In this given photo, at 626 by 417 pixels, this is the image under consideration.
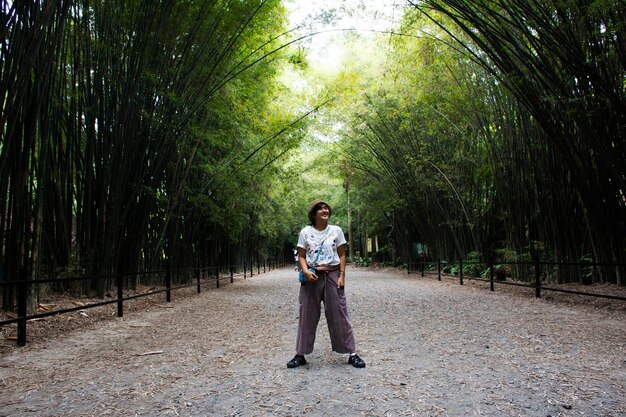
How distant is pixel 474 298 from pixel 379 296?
1320mm

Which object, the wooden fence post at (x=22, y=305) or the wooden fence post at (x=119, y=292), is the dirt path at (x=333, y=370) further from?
the wooden fence post at (x=119, y=292)

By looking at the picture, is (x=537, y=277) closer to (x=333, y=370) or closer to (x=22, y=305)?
(x=333, y=370)

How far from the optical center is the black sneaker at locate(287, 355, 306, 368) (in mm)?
2428

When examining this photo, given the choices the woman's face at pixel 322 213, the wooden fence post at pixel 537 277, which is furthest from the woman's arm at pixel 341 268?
the wooden fence post at pixel 537 277

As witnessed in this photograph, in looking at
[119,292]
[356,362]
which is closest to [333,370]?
[356,362]

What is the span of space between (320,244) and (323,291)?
0.27 meters

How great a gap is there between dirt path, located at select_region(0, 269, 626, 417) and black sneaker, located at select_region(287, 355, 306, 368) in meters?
0.05

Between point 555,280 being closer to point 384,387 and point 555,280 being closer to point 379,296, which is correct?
point 379,296

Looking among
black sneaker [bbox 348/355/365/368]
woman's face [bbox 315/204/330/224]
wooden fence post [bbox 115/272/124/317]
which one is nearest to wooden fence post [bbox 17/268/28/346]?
wooden fence post [bbox 115/272/124/317]

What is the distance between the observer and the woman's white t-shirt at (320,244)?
250 cm

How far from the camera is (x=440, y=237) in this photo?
10133 mm

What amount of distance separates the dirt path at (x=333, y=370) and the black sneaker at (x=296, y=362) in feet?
0.15

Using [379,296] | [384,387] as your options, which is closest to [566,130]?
[379,296]

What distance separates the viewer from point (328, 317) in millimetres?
2467
